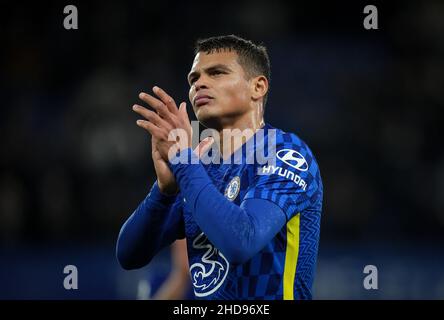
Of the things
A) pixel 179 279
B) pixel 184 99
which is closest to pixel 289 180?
pixel 179 279

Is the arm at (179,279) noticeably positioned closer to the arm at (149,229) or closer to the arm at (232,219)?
the arm at (149,229)

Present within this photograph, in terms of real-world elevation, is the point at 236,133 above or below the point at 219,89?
below

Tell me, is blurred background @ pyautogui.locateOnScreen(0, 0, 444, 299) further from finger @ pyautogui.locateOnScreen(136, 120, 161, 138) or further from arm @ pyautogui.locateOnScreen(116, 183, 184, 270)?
finger @ pyautogui.locateOnScreen(136, 120, 161, 138)

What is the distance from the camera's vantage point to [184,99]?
9.94 metres

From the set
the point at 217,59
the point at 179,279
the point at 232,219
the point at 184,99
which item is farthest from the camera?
the point at 184,99

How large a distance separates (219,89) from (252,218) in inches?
33.8

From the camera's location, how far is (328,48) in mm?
11078

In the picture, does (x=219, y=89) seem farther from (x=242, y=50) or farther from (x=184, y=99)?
(x=184, y=99)

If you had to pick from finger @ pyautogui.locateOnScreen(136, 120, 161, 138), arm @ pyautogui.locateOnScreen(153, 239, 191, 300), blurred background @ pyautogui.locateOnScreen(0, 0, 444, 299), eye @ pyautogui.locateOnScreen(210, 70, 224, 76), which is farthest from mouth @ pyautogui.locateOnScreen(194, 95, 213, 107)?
blurred background @ pyautogui.locateOnScreen(0, 0, 444, 299)

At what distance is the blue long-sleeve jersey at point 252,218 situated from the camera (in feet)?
9.78

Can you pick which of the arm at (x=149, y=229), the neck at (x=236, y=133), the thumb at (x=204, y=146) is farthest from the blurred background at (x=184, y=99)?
the neck at (x=236, y=133)

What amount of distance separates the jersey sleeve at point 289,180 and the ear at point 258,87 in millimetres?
453
